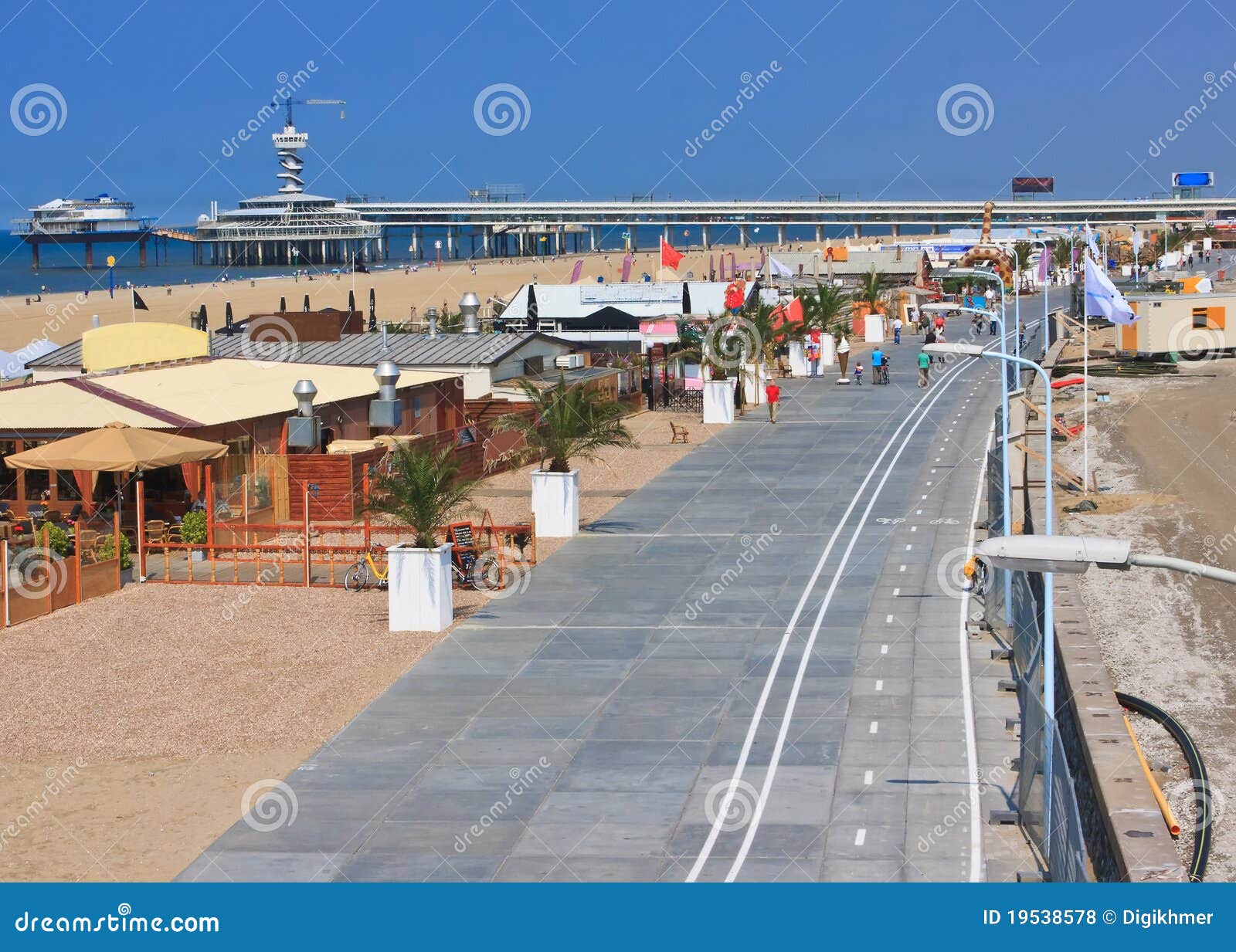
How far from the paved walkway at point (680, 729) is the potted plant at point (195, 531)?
6.13 m

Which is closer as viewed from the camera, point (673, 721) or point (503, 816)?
point (503, 816)

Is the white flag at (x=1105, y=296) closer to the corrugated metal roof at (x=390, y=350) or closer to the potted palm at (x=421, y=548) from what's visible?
the potted palm at (x=421, y=548)

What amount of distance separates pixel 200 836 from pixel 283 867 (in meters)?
1.21

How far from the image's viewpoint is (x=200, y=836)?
555 inches

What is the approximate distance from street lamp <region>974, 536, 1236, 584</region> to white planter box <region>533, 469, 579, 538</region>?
65.4 feet

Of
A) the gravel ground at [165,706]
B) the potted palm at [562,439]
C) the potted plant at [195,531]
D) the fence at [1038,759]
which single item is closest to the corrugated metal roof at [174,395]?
the potted plant at [195,531]

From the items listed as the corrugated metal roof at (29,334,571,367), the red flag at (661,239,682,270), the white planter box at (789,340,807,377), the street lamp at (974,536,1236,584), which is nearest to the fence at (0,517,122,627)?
the corrugated metal roof at (29,334,571,367)

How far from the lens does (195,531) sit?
27.0 m

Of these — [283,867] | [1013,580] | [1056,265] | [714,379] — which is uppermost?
[1056,265]

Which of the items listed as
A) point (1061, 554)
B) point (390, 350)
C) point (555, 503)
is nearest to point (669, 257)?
point (390, 350)

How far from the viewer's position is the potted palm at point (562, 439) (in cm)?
2859

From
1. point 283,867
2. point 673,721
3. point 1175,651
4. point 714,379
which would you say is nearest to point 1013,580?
point 1175,651

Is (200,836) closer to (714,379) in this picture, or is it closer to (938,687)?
(938,687)

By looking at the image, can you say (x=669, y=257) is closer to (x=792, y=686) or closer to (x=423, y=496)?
(x=423, y=496)
